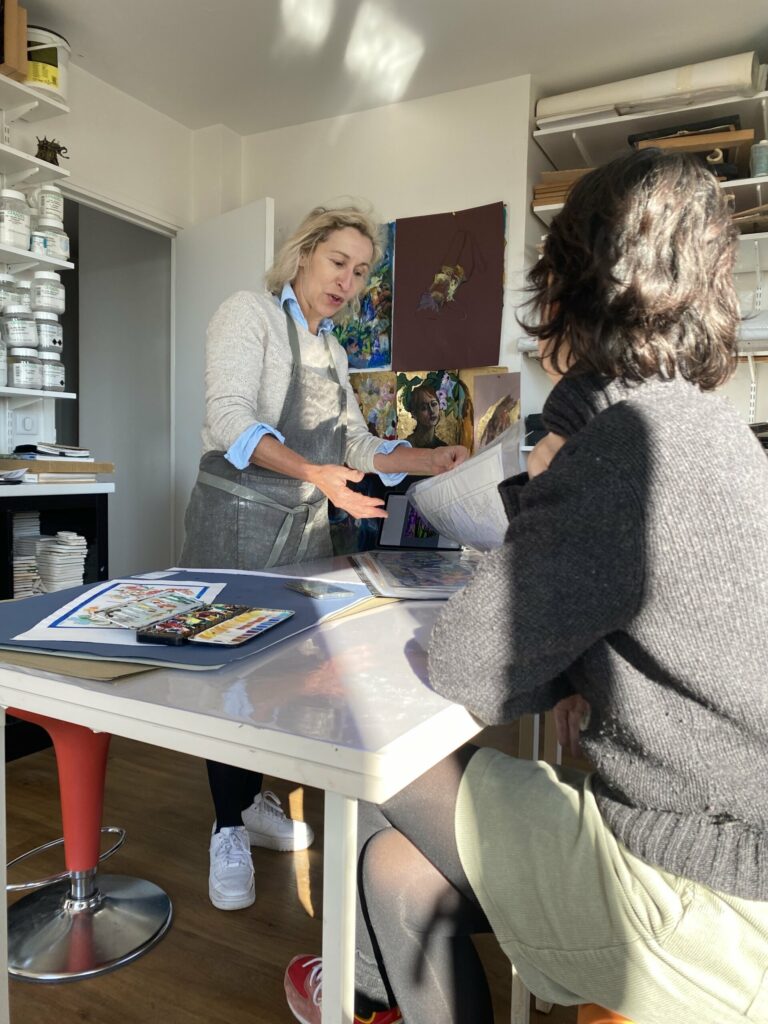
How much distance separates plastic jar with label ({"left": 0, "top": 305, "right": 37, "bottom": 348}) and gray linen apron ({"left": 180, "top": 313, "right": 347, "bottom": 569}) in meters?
1.59

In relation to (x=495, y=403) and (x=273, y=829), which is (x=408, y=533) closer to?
(x=273, y=829)

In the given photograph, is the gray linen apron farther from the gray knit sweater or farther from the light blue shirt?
the gray knit sweater

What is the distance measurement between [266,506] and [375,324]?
214cm

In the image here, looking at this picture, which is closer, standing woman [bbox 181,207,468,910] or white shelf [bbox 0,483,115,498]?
standing woman [bbox 181,207,468,910]

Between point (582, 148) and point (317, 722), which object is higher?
point (582, 148)

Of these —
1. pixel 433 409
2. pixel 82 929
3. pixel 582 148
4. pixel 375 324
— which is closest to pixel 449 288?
pixel 375 324

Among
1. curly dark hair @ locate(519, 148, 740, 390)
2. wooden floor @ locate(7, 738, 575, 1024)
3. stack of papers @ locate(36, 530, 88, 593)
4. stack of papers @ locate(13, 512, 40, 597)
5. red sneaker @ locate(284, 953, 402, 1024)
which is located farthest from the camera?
stack of papers @ locate(36, 530, 88, 593)

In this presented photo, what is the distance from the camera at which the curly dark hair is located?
75 centimetres

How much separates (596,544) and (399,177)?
11.1 feet

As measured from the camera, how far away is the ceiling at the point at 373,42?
277cm

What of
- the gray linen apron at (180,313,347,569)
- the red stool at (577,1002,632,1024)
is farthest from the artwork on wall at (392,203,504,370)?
the red stool at (577,1002,632,1024)

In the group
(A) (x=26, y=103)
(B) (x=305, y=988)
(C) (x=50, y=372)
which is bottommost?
(B) (x=305, y=988)

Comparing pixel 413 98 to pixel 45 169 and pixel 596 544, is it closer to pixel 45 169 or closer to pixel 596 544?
pixel 45 169

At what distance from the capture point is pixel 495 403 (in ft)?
11.0
